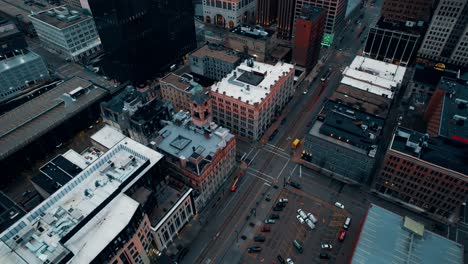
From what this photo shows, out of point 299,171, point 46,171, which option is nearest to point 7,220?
point 46,171

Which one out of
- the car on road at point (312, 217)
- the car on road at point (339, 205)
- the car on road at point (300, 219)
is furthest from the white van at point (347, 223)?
the car on road at point (300, 219)

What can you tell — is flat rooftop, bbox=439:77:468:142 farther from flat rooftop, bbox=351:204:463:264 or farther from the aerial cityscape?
flat rooftop, bbox=351:204:463:264

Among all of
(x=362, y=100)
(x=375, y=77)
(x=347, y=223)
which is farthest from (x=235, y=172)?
(x=375, y=77)

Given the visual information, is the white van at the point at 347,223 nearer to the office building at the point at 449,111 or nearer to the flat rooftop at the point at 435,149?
the flat rooftop at the point at 435,149

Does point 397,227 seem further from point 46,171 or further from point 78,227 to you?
point 46,171

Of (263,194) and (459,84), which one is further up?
(459,84)

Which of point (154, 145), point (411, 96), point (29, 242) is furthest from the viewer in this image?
point (411, 96)

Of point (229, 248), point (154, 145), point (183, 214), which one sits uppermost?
point (154, 145)

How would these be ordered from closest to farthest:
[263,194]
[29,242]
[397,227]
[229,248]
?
1. [29,242]
2. [397,227]
3. [229,248]
4. [263,194]
